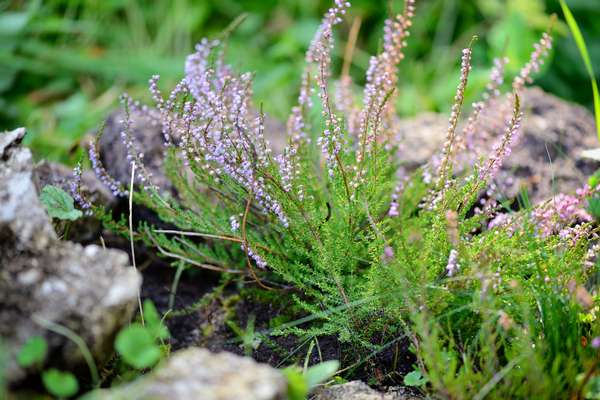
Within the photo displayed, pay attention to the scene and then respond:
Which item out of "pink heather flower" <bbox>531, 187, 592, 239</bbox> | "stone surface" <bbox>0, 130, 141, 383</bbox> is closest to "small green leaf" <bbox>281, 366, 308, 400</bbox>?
"stone surface" <bbox>0, 130, 141, 383</bbox>

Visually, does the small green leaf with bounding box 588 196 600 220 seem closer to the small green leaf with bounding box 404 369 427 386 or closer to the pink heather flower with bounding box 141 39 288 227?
the small green leaf with bounding box 404 369 427 386

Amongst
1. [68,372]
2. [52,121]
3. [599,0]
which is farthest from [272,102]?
[68,372]

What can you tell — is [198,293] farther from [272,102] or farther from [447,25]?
[447,25]

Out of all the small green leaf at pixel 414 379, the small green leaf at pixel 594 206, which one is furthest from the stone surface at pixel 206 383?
the small green leaf at pixel 594 206

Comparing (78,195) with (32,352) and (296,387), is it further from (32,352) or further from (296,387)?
(296,387)

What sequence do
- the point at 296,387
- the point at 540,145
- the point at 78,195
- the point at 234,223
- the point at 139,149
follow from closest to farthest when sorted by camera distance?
the point at 296,387, the point at 234,223, the point at 78,195, the point at 139,149, the point at 540,145

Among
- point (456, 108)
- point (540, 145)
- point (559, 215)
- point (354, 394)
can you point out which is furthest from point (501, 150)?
point (540, 145)
